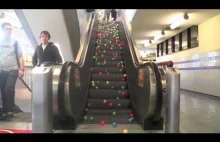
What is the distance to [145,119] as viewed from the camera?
3.50 m

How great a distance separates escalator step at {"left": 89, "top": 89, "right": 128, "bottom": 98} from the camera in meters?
4.80

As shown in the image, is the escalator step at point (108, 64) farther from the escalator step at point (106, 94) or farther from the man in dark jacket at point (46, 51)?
the man in dark jacket at point (46, 51)

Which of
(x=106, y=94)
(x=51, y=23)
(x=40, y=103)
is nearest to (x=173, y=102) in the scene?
(x=40, y=103)

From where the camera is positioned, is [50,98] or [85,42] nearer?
[50,98]

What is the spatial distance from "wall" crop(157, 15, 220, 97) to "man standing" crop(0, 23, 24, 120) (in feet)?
22.3

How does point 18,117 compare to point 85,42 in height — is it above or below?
below

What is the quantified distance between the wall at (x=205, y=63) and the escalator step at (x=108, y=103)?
16.4 ft

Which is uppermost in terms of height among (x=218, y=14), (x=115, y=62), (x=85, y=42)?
(x=218, y=14)

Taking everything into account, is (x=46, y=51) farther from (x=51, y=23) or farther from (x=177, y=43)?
(x=177, y=43)

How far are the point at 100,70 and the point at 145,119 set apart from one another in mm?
2527

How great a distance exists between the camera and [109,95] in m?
4.81

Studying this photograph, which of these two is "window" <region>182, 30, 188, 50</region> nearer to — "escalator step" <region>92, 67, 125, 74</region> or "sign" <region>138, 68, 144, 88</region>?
"escalator step" <region>92, 67, 125, 74</region>

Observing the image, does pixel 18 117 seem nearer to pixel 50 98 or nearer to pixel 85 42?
pixel 50 98
